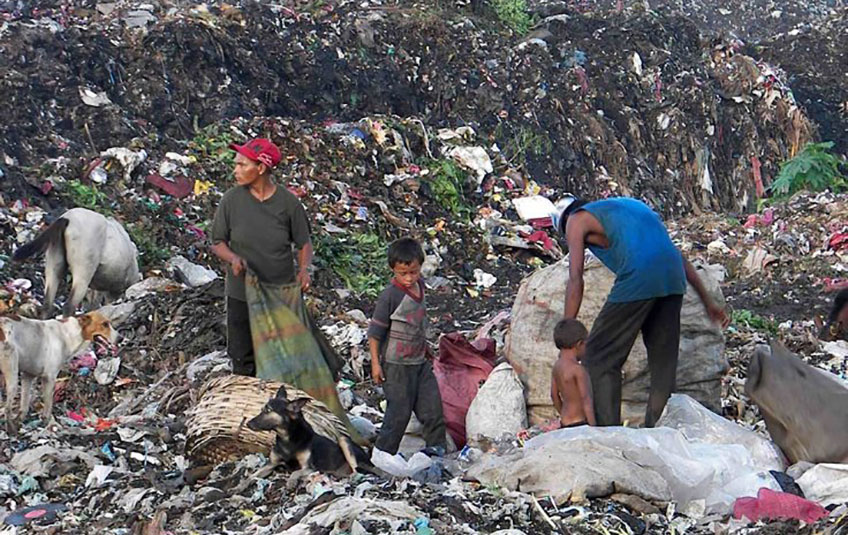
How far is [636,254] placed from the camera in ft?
15.4

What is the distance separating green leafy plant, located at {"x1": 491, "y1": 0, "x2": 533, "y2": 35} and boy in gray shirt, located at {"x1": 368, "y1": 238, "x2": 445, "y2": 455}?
12.8 metres

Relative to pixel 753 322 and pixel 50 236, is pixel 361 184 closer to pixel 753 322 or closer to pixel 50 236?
pixel 50 236

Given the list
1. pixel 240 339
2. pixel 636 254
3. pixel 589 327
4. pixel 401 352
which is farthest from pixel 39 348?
pixel 636 254

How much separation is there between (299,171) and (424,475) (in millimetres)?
7434

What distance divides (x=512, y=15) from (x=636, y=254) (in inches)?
521

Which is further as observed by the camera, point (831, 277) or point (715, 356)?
point (831, 277)

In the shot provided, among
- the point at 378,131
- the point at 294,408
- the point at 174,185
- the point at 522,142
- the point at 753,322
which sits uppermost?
the point at 378,131

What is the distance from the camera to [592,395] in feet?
15.6

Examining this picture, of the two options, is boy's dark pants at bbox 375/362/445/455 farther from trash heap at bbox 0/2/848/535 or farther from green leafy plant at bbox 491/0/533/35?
green leafy plant at bbox 491/0/533/35

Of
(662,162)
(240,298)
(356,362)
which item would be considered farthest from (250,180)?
(662,162)

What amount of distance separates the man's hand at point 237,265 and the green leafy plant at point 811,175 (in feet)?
37.6

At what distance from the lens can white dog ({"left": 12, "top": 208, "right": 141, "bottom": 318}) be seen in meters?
7.52

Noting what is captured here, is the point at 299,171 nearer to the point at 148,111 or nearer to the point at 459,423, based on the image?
the point at 148,111

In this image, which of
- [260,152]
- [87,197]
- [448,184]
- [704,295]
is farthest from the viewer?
[448,184]
